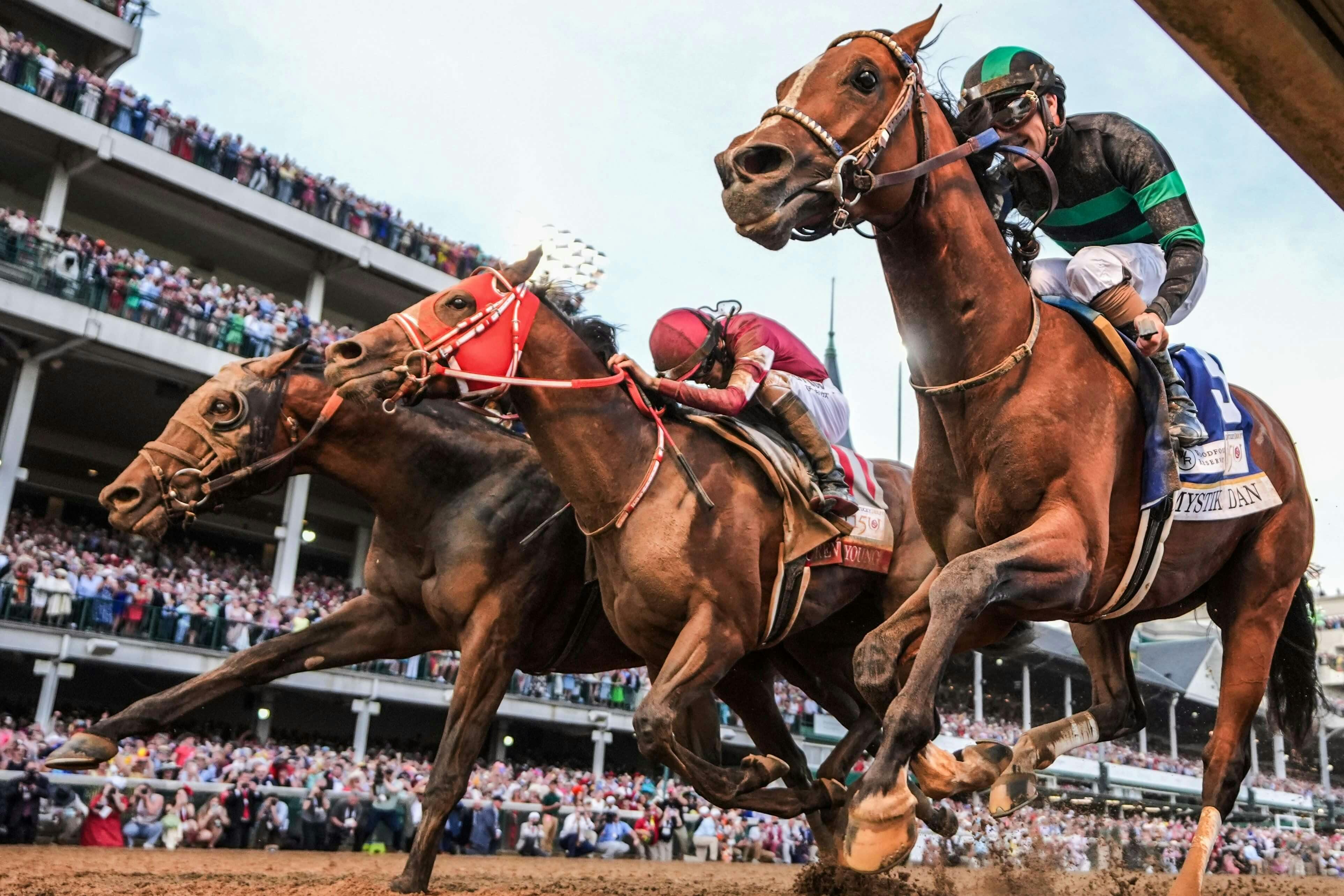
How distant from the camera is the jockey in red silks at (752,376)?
19.1ft

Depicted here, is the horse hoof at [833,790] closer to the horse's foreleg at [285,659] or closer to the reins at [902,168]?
the reins at [902,168]

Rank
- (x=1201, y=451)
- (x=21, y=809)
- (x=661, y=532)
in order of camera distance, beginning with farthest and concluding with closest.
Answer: (x=21, y=809) < (x=661, y=532) < (x=1201, y=451)

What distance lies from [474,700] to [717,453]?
1789 millimetres

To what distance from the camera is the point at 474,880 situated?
806cm

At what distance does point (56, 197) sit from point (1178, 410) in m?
22.2

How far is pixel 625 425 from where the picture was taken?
5668 mm

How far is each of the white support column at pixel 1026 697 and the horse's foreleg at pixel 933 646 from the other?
115ft

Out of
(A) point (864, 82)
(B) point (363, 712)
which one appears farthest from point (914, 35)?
(B) point (363, 712)

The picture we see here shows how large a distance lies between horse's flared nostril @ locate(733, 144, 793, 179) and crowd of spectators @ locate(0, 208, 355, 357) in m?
15.7

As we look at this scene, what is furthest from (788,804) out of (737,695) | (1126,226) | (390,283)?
(390,283)

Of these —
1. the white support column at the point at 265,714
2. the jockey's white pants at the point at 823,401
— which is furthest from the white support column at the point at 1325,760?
the jockey's white pants at the point at 823,401

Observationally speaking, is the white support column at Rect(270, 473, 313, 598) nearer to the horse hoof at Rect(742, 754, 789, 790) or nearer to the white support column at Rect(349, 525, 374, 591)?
the white support column at Rect(349, 525, 374, 591)

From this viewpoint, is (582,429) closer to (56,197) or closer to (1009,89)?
(1009,89)

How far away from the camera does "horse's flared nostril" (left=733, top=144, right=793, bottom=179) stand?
145 inches
